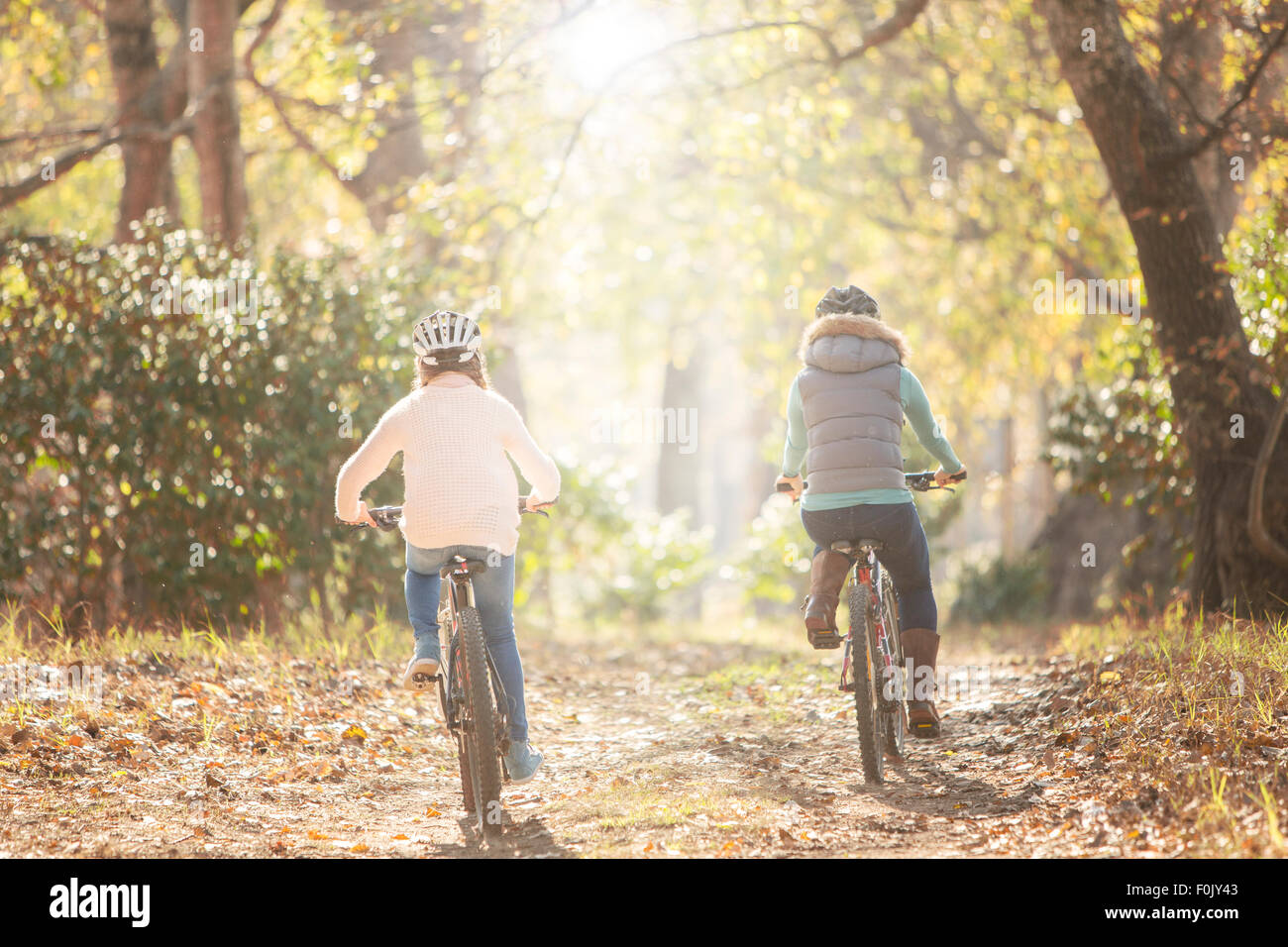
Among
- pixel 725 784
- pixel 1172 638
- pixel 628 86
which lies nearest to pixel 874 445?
pixel 725 784

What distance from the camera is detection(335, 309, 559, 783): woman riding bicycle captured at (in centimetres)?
495

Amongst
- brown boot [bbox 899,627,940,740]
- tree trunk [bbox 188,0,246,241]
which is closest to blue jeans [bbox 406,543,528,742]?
brown boot [bbox 899,627,940,740]

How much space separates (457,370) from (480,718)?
1.39 m

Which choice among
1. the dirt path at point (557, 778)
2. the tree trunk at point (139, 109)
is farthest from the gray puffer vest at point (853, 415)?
the tree trunk at point (139, 109)

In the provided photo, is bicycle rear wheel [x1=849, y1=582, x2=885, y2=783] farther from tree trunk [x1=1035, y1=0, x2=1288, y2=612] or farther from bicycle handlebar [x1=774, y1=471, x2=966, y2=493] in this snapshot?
tree trunk [x1=1035, y1=0, x2=1288, y2=612]

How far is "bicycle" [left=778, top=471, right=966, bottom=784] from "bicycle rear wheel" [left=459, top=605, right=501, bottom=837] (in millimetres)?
1570

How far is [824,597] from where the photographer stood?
5.62 m

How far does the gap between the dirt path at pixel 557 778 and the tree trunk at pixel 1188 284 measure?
58.3 inches

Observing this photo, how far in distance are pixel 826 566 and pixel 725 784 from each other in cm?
109

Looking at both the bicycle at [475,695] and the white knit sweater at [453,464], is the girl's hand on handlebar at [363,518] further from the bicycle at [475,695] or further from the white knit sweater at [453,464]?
the bicycle at [475,695]

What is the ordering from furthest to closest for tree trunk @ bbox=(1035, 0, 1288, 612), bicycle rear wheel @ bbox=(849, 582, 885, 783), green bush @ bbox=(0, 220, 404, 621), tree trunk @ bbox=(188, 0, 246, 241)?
tree trunk @ bbox=(188, 0, 246, 241) < green bush @ bbox=(0, 220, 404, 621) < tree trunk @ bbox=(1035, 0, 1288, 612) < bicycle rear wheel @ bbox=(849, 582, 885, 783)

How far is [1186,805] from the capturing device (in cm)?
465

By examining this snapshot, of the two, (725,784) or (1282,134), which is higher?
(1282,134)
